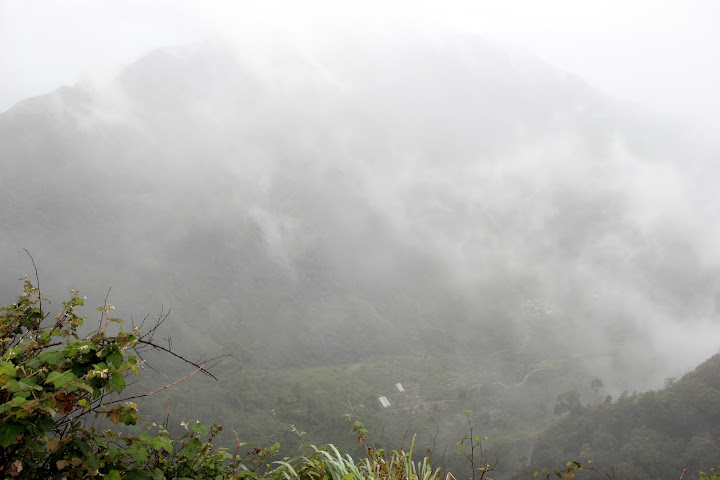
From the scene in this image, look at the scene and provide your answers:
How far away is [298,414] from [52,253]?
155 m

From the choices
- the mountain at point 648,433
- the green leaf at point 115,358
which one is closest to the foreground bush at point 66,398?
the green leaf at point 115,358

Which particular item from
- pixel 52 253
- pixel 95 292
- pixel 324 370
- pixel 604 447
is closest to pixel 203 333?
pixel 95 292

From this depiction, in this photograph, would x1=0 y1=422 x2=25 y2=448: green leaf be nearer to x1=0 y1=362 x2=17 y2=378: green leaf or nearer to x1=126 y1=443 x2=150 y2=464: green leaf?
x1=0 y1=362 x2=17 y2=378: green leaf

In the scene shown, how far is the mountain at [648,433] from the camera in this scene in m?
69.9

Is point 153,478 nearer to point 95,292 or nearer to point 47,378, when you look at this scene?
point 47,378

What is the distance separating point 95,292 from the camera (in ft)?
616

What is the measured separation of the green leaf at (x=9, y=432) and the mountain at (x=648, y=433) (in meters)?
78.3

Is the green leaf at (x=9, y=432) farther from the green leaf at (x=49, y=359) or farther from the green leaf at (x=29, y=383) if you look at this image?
the green leaf at (x=49, y=359)

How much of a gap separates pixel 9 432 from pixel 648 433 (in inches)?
4016

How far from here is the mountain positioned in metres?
69.9

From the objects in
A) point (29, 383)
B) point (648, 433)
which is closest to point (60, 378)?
point (29, 383)

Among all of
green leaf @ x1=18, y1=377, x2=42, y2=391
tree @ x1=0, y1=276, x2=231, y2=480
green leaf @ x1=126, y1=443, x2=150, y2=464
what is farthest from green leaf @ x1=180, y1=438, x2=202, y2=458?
green leaf @ x1=18, y1=377, x2=42, y2=391

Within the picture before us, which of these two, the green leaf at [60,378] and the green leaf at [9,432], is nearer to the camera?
the green leaf at [9,432]

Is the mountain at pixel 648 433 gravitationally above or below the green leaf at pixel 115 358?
below
